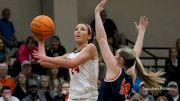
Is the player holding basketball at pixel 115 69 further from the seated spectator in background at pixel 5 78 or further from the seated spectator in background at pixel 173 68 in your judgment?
the seated spectator in background at pixel 173 68

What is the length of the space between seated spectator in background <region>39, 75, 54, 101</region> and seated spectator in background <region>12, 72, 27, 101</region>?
315 millimetres

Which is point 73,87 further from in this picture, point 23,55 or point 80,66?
point 23,55

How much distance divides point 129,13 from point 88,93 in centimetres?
915

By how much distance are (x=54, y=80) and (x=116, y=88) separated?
6043 mm

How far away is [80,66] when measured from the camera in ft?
24.6

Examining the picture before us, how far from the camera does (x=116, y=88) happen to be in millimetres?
6574

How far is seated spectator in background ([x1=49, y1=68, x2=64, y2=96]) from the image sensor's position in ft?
40.3

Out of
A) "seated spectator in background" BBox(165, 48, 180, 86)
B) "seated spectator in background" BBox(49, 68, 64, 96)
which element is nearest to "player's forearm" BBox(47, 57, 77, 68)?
"seated spectator in background" BBox(49, 68, 64, 96)

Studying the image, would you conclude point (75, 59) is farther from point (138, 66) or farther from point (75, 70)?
point (138, 66)

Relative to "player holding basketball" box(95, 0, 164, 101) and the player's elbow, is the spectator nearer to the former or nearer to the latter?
the player's elbow

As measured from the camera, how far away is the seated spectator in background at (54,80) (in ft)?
40.3

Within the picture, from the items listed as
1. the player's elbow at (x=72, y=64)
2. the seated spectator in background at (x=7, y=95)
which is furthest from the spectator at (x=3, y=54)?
the player's elbow at (x=72, y=64)

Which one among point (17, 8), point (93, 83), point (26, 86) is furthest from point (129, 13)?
point (93, 83)

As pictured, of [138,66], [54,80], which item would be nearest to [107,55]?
[138,66]
